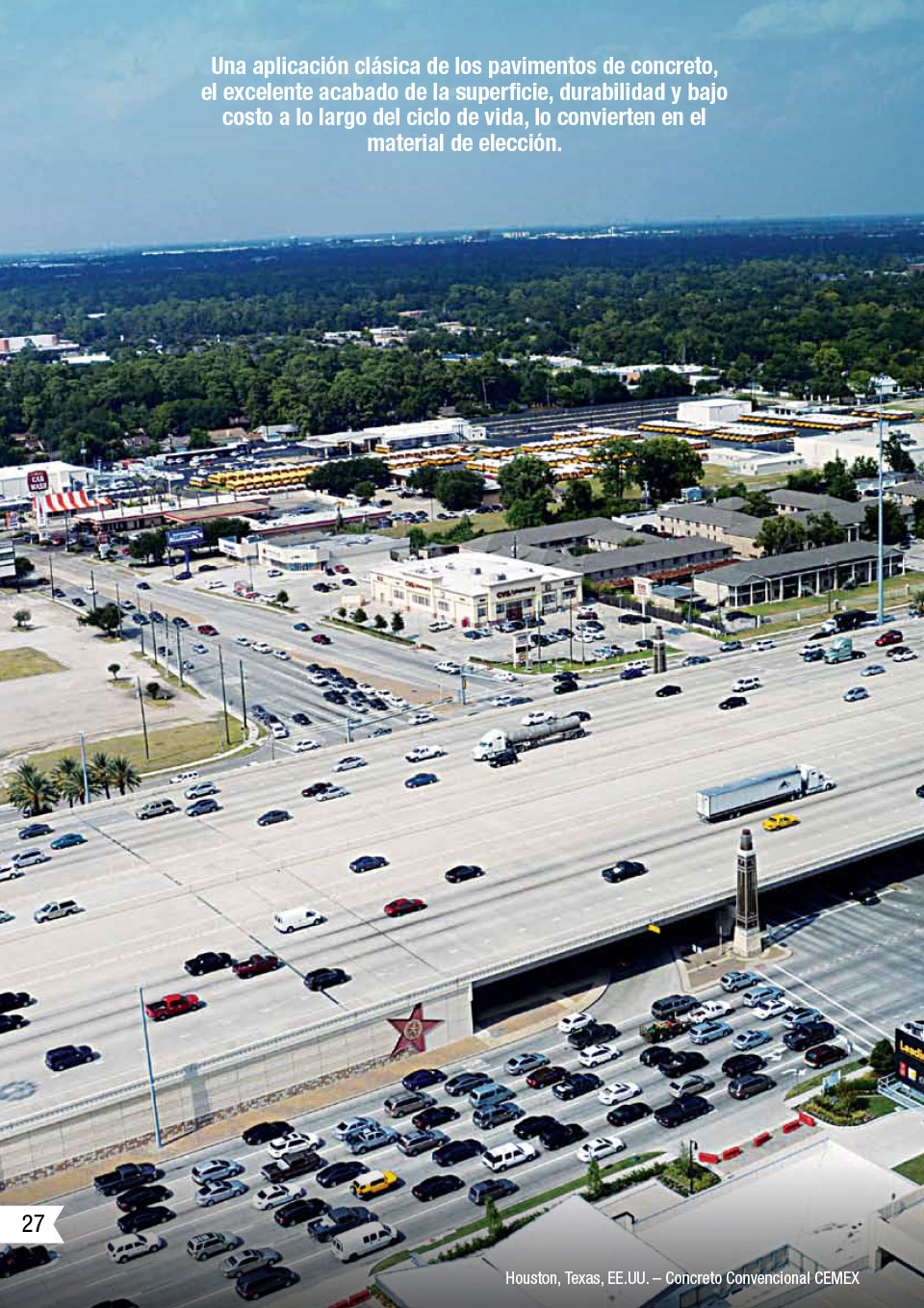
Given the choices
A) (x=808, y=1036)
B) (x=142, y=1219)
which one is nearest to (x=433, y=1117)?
(x=142, y=1219)

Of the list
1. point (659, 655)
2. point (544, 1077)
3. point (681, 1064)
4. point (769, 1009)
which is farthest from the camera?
point (659, 655)

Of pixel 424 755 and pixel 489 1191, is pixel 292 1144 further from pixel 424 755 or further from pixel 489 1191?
pixel 424 755

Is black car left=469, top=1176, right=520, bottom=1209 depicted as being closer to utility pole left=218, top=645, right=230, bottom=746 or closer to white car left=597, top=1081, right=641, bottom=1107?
white car left=597, top=1081, right=641, bottom=1107

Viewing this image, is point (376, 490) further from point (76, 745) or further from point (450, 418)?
Result: point (76, 745)

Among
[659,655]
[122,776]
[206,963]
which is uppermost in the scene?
[659,655]

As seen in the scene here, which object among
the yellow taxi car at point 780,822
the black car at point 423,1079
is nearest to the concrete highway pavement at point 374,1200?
the black car at point 423,1079
